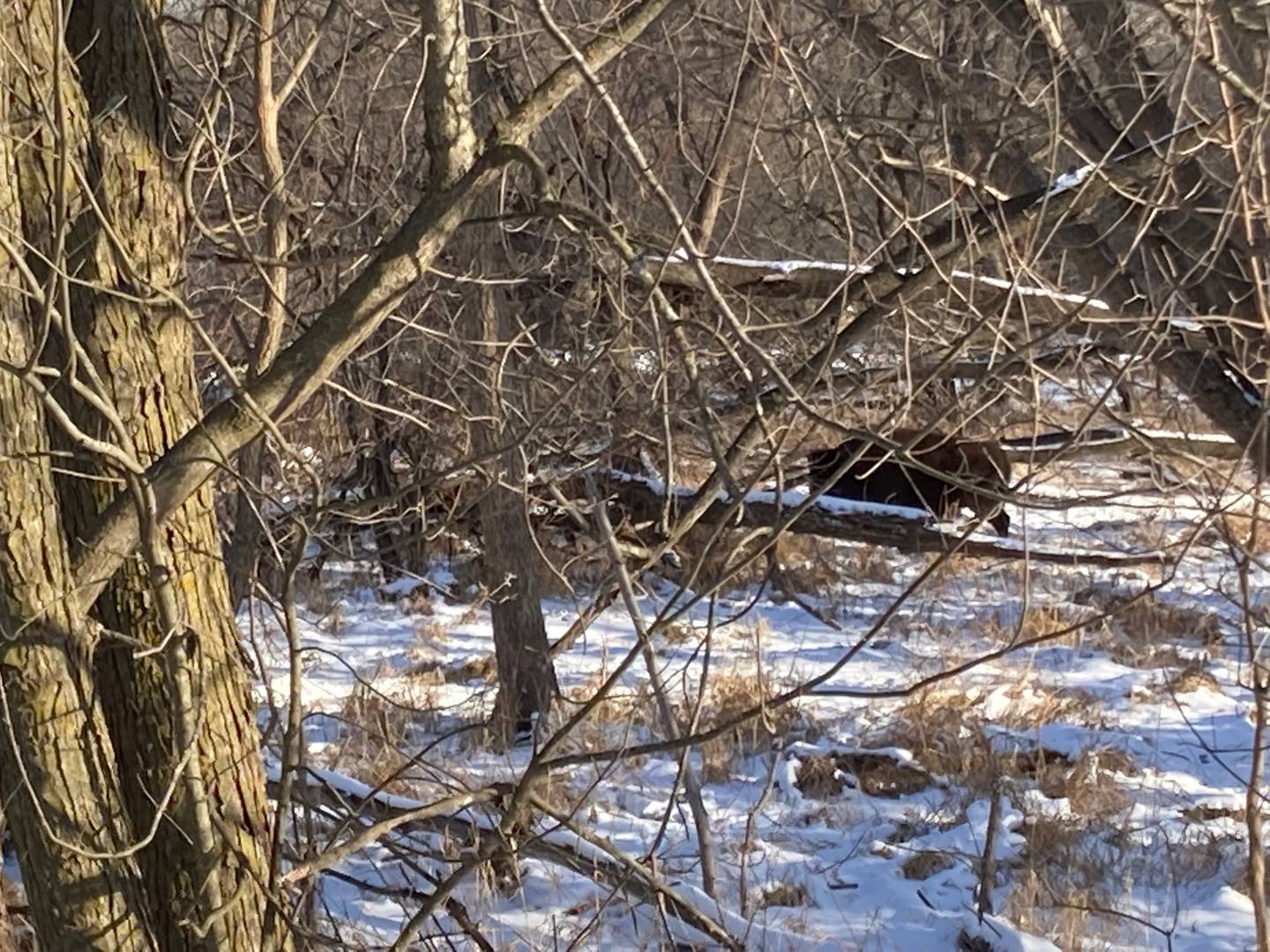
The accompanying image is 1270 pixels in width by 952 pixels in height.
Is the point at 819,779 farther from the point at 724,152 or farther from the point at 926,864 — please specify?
the point at 724,152

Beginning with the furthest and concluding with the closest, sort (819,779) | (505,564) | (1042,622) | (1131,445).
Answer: (1042,622) → (505,564) → (819,779) → (1131,445)

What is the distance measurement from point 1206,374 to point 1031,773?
6.59 ft

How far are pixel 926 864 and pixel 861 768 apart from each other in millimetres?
907

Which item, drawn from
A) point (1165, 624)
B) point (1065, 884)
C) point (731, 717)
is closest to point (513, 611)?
point (731, 717)

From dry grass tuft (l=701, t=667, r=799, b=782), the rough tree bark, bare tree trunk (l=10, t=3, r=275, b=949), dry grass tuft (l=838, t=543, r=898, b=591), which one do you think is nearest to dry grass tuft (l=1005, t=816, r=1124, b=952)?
dry grass tuft (l=701, t=667, r=799, b=782)

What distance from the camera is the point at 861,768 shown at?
215 inches

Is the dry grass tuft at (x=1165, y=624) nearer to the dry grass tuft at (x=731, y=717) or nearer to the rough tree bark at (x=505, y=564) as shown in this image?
the dry grass tuft at (x=731, y=717)

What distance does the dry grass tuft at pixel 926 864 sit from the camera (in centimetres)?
454

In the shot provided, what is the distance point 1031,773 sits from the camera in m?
5.32

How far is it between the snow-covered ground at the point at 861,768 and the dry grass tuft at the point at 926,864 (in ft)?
0.03

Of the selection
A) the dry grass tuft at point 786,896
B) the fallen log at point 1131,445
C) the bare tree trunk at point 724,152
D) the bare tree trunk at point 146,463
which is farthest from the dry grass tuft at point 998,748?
the bare tree trunk at point 146,463

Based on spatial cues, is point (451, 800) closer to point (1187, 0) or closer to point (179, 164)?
point (179, 164)

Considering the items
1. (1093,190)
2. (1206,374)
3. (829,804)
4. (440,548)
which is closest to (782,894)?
(829,804)

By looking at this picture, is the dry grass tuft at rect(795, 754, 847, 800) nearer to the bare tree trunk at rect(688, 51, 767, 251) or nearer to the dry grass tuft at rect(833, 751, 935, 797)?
the dry grass tuft at rect(833, 751, 935, 797)
